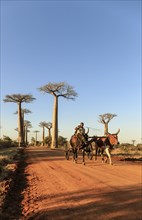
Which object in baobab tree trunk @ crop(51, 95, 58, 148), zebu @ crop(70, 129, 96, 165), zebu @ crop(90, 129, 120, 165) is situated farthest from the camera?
baobab tree trunk @ crop(51, 95, 58, 148)

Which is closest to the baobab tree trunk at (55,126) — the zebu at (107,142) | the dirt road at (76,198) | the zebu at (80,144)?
the zebu at (107,142)

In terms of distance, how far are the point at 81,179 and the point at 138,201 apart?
124 inches

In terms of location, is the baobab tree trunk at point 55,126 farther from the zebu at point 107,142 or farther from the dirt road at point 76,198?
the dirt road at point 76,198

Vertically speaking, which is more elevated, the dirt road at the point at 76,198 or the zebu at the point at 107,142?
the zebu at the point at 107,142

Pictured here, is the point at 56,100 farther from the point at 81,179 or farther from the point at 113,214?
the point at 113,214

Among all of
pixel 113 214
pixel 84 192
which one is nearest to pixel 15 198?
pixel 84 192

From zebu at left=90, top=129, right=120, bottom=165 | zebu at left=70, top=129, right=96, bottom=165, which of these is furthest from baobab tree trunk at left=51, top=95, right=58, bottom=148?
zebu at left=70, top=129, right=96, bottom=165

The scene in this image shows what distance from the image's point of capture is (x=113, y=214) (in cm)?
576

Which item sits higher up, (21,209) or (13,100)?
(13,100)

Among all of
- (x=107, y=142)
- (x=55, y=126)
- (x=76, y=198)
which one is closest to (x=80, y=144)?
(x=107, y=142)

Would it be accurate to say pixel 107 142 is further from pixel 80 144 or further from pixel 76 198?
pixel 76 198

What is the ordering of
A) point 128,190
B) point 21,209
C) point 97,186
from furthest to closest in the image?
point 97,186 < point 128,190 < point 21,209

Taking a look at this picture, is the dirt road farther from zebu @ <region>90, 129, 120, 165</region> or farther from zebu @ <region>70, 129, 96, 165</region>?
zebu @ <region>90, 129, 120, 165</region>

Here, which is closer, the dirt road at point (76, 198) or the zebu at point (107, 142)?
the dirt road at point (76, 198)
